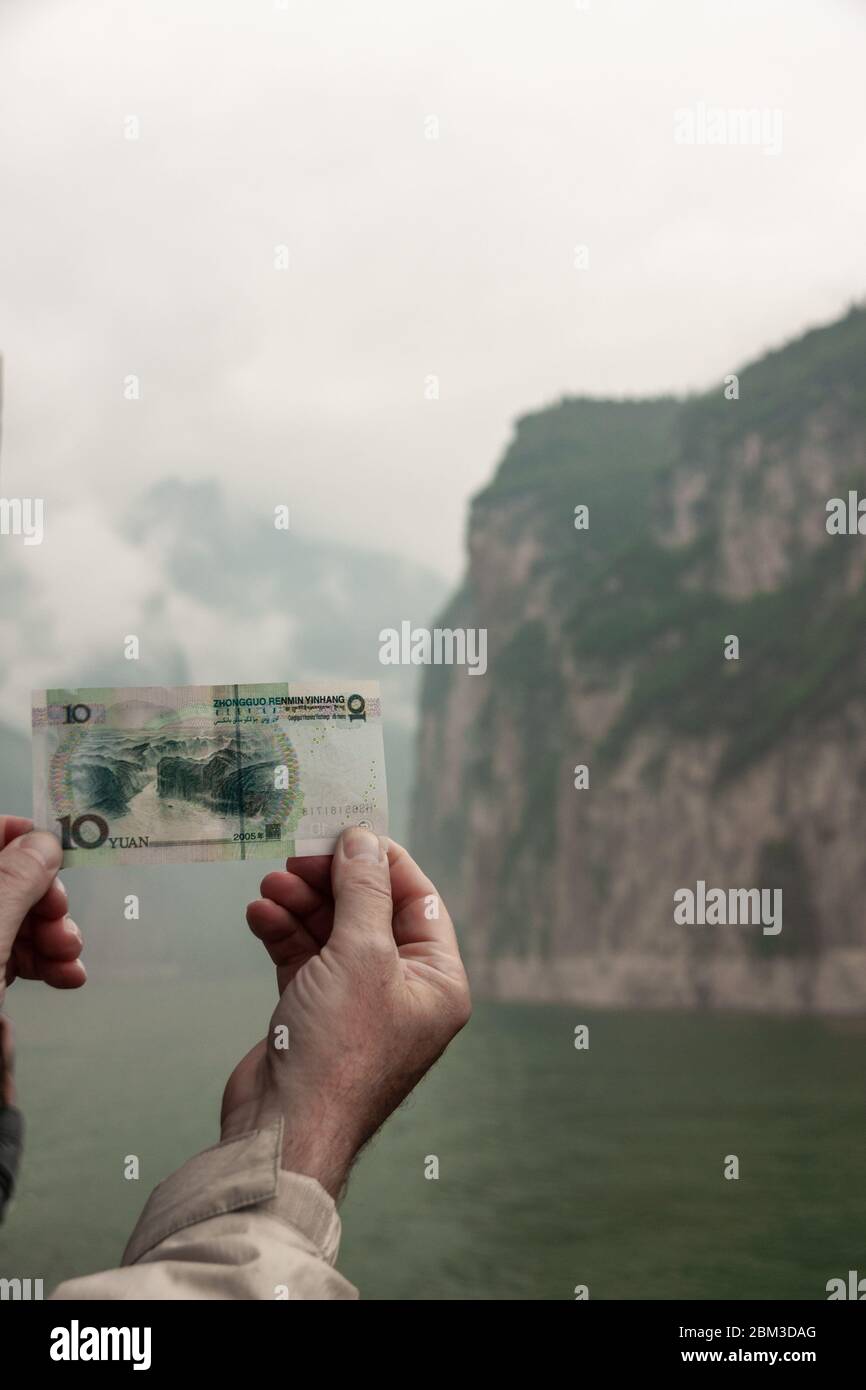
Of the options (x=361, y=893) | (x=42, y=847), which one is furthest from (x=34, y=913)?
(x=361, y=893)

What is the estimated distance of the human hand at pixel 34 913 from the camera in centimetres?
141

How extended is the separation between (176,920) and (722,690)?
84.7 feet

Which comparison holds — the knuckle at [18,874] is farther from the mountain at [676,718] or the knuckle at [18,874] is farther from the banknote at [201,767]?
the mountain at [676,718]

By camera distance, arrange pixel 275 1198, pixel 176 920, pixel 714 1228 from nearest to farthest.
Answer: pixel 275 1198
pixel 714 1228
pixel 176 920

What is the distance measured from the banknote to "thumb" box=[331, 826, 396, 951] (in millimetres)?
301

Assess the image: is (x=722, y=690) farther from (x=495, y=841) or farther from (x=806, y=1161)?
(x=806, y=1161)

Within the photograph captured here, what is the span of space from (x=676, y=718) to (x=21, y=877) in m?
37.9

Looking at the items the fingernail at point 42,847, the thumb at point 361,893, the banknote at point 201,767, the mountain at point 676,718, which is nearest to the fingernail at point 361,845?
the thumb at point 361,893

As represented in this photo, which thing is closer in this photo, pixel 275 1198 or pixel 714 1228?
pixel 275 1198

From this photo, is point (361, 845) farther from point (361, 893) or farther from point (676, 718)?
point (676, 718)

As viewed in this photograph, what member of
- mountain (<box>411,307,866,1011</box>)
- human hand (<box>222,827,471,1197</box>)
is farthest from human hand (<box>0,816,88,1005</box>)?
mountain (<box>411,307,866,1011</box>)

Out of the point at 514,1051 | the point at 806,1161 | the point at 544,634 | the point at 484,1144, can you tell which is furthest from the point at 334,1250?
the point at 544,634

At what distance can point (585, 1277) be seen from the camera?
15.9m

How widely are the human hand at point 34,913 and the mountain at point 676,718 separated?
29.5 meters
